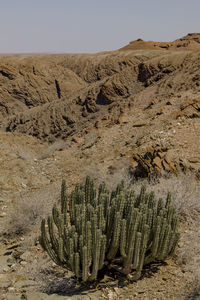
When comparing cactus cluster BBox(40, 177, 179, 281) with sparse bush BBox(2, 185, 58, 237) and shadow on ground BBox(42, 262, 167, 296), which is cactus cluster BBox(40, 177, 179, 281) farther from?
sparse bush BBox(2, 185, 58, 237)

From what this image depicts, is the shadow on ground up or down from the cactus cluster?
down

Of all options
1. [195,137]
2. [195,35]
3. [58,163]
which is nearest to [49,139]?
[58,163]

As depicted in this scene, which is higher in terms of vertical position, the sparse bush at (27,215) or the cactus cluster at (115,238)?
the cactus cluster at (115,238)

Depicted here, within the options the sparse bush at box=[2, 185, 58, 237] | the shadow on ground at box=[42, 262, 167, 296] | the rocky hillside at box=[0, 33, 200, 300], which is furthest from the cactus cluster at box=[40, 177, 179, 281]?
the sparse bush at box=[2, 185, 58, 237]

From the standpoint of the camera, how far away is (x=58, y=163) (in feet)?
44.1

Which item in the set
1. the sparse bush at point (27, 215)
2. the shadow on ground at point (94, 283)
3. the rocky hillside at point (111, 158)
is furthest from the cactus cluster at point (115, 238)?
the sparse bush at point (27, 215)

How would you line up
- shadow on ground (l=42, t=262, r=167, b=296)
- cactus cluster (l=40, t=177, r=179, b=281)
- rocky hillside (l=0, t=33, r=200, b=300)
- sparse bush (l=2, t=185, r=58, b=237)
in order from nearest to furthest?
cactus cluster (l=40, t=177, r=179, b=281) → shadow on ground (l=42, t=262, r=167, b=296) → rocky hillside (l=0, t=33, r=200, b=300) → sparse bush (l=2, t=185, r=58, b=237)

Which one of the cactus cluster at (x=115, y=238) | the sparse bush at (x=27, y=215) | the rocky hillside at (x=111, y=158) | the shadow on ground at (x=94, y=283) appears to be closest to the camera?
the cactus cluster at (x=115, y=238)

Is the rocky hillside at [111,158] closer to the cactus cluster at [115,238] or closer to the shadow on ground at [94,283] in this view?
the shadow on ground at [94,283]

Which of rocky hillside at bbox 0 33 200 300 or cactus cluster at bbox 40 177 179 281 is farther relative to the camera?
rocky hillside at bbox 0 33 200 300

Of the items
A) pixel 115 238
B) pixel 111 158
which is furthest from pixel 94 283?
pixel 111 158

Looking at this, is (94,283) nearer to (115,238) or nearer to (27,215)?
(115,238)

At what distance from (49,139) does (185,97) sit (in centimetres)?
1412

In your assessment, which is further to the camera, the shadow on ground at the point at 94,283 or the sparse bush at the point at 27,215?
the sparse bush at the point at 27,215
